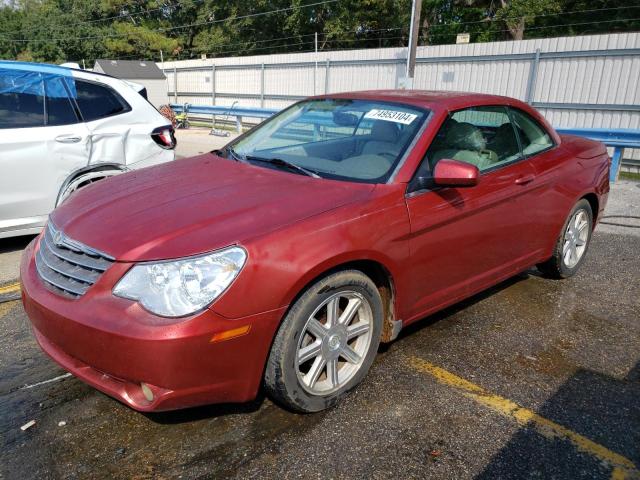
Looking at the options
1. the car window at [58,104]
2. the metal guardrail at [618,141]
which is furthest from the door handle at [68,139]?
the metal guardrail at [618,141]

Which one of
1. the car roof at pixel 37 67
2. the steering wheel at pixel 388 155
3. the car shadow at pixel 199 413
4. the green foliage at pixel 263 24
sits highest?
the green foliage at pixel 263 24

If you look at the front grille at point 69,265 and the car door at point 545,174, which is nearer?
the front grille at point 69,265

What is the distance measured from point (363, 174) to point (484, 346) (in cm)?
144

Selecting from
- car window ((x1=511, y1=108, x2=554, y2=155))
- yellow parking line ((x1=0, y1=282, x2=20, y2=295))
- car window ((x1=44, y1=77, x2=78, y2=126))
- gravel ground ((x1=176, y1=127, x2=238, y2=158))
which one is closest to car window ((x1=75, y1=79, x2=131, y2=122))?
car window ((x1=44, y1=77, x2=78, y2=126))

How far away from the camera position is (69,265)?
266 cm

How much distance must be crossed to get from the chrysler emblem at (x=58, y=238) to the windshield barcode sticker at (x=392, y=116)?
2055mm

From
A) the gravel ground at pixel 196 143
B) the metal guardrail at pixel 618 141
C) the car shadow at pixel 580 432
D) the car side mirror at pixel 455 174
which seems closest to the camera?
the car shadow at pixel 580 432

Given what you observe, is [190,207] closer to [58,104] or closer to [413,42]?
[58,104]

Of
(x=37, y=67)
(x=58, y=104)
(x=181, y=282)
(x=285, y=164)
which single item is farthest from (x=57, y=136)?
(x=181, y=282)

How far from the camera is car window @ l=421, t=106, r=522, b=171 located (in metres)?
3.45

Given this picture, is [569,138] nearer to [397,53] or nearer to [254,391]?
[254,391]

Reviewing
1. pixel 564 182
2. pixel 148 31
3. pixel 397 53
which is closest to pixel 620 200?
pixel 564 182

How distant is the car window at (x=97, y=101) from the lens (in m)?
5.45

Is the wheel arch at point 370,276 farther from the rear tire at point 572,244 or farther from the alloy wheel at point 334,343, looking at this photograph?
the rear tire at point 572,244
